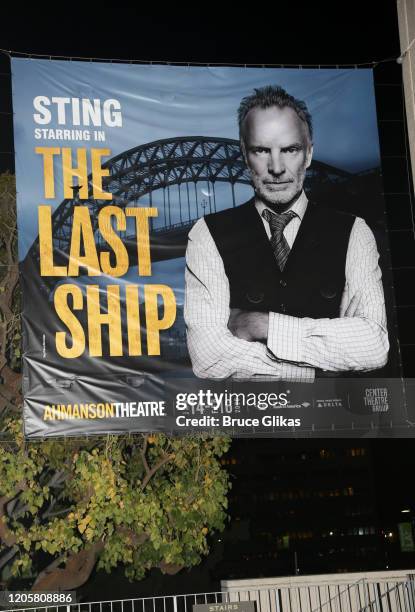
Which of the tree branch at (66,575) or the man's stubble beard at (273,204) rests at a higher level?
the man's stubble beard at (273,204)

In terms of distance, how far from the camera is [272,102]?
7703 mm

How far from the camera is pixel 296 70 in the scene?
783 centimetres

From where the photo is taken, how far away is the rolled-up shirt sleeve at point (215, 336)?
7.00m

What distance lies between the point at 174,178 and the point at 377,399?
2.23m

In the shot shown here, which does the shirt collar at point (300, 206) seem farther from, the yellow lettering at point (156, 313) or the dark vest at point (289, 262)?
the yellow lettering at point (156, 313)

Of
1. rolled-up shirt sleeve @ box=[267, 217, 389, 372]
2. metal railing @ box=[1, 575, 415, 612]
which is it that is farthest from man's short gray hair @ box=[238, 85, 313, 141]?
metal railing @ box=[1, 575, 415, 612]

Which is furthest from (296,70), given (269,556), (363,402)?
(269,556)

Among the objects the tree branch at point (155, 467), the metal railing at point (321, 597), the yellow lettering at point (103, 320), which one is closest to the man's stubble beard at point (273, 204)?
the yellow lettering at point (103, 320)

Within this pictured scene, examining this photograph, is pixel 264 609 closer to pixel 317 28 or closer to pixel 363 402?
pixel 363 402

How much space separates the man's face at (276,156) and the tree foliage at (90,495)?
2803mm

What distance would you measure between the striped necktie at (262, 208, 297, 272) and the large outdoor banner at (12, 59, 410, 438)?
0.02m

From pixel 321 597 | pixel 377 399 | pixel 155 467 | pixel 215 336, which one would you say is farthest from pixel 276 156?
pixel 321 597

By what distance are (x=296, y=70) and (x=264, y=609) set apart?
15.9 ft

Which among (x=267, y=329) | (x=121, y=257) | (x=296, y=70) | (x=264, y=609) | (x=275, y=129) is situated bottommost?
(x=264, y=609)
